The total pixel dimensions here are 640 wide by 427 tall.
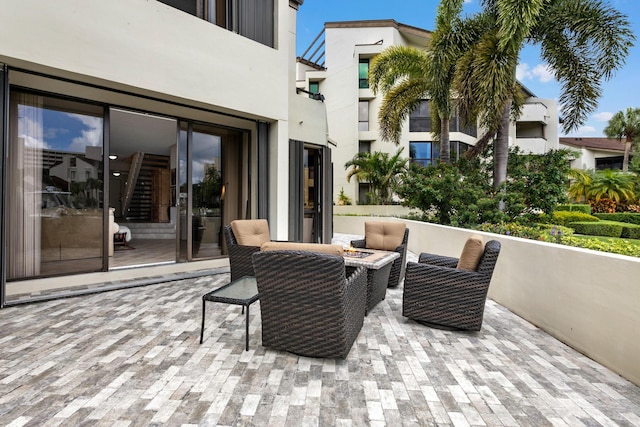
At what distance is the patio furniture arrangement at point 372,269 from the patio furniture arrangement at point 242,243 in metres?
1.32

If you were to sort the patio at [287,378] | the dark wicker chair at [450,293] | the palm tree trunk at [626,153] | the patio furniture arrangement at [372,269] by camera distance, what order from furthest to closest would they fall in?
1. the palm tree trunk at [626,153]
2. the patio furniture arrangement at [372,269]
3. the dark wicker chair at [450,293]
4. the patio at [287,378]

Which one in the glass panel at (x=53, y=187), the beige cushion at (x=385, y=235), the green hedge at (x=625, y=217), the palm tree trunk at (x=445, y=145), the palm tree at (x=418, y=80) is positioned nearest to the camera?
the glass panel at (x=53, y=187)

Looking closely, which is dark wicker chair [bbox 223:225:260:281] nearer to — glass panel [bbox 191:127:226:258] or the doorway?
glass panel [bbox 191:127:226:258]

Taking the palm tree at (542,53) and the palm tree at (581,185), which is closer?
the palm tree at (542,53)

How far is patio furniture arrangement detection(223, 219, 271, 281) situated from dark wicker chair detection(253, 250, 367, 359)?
179cm

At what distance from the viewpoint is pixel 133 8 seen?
4805 millimetres

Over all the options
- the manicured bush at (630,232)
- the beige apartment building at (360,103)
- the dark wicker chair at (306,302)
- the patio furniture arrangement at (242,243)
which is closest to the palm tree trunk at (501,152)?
the patio furniture arrangement at (242,243)

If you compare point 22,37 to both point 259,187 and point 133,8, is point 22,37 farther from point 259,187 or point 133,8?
point 259,187

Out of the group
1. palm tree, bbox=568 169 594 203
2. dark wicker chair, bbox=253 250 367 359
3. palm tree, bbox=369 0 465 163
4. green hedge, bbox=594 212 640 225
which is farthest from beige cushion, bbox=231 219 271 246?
palm tree, bbox=568 169 594 203

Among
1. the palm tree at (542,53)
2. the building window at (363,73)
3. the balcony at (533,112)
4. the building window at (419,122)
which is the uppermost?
the building window at (363,73)

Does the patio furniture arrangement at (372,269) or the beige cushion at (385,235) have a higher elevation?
the beige cushion at (385,235)

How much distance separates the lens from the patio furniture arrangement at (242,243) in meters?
Answer: 4.65

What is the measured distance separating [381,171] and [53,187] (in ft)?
44.2

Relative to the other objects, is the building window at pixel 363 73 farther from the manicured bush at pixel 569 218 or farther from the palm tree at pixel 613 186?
the palm tree at pixel 613 186
